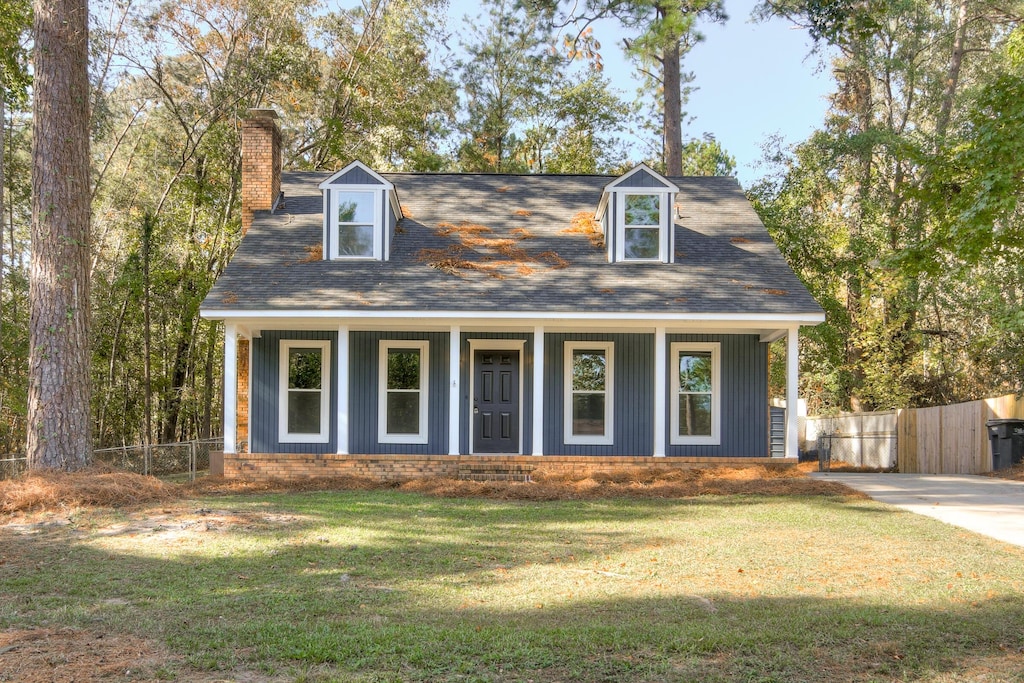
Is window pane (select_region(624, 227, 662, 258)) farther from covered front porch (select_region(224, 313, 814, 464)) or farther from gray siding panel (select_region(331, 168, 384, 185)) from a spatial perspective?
gray siding panel (select_region(331, 168, 384, 185))

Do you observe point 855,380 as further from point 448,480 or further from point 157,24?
point 157,24

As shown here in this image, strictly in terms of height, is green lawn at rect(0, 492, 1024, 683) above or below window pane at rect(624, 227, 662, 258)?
Result: below

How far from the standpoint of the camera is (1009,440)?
1712 centimetres

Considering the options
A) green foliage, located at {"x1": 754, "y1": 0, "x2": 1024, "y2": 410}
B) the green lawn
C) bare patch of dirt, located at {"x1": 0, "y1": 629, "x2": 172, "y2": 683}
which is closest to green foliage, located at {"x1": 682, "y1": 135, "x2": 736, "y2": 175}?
green foliage, located at {"x1": 754, "y1": 0, "x2": 1024, "y2": 410}

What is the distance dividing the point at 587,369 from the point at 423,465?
371 cm

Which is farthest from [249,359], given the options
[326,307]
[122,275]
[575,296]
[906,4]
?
[906,4]

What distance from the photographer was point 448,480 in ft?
47.5

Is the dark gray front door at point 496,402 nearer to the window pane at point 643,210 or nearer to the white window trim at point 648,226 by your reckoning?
the white window trim at point 648,226

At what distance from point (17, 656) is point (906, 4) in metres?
23.5

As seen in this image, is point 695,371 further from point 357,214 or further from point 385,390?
point 357,214

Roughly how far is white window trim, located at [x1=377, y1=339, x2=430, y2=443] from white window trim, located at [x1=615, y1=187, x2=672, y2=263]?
164 inches

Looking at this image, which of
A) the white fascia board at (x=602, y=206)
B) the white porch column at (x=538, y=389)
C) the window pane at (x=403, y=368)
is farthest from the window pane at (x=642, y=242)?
the window pane at (x=403, y=368)

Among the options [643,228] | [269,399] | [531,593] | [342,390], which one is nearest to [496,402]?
[342,390]

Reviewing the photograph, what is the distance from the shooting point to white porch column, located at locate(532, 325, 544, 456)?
50.5ft
